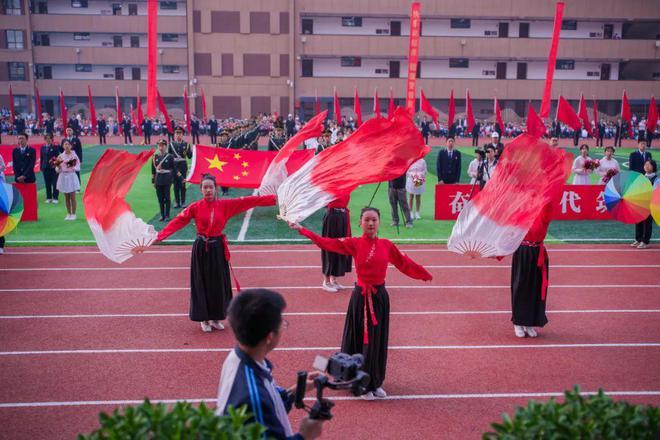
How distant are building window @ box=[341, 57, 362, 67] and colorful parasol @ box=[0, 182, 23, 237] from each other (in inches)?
1678

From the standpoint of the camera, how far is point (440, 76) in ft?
172

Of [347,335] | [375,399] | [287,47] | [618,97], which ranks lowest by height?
[375,399]

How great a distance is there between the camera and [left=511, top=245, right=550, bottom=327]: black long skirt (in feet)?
27.7

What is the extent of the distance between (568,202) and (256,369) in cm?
1476

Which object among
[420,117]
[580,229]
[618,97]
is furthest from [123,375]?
[618,97]

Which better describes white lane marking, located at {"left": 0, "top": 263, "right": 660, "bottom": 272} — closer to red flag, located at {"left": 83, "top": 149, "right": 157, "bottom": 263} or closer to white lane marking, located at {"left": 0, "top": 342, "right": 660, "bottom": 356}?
white lane marking, located at {"left": 0, "top": 342, "right": 660, "bottom": 356}

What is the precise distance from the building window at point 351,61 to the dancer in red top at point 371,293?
46997mm

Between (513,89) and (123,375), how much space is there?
49.7 meters

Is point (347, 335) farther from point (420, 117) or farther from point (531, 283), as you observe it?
point (420, 117)

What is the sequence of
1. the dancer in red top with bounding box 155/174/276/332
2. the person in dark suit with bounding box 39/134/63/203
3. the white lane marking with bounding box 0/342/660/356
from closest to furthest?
the white lane marking with bounding box 0/342/660/356
the dancer in red top with bounding box 155/174/276/332
the person in dark suit with bounding box 39/134/63/203

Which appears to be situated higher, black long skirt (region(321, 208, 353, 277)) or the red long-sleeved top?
the red long-sleeved top

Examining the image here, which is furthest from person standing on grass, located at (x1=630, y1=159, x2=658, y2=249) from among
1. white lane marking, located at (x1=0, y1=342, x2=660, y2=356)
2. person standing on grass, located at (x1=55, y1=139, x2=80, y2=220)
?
person standing on grass, located at (x1=55, y1=139, x2=80, y2=220)

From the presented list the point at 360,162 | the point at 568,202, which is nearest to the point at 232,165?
the point at 568,202

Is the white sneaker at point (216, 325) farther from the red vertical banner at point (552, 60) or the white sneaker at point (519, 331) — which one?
the red vertical banner at point (552, 60)
